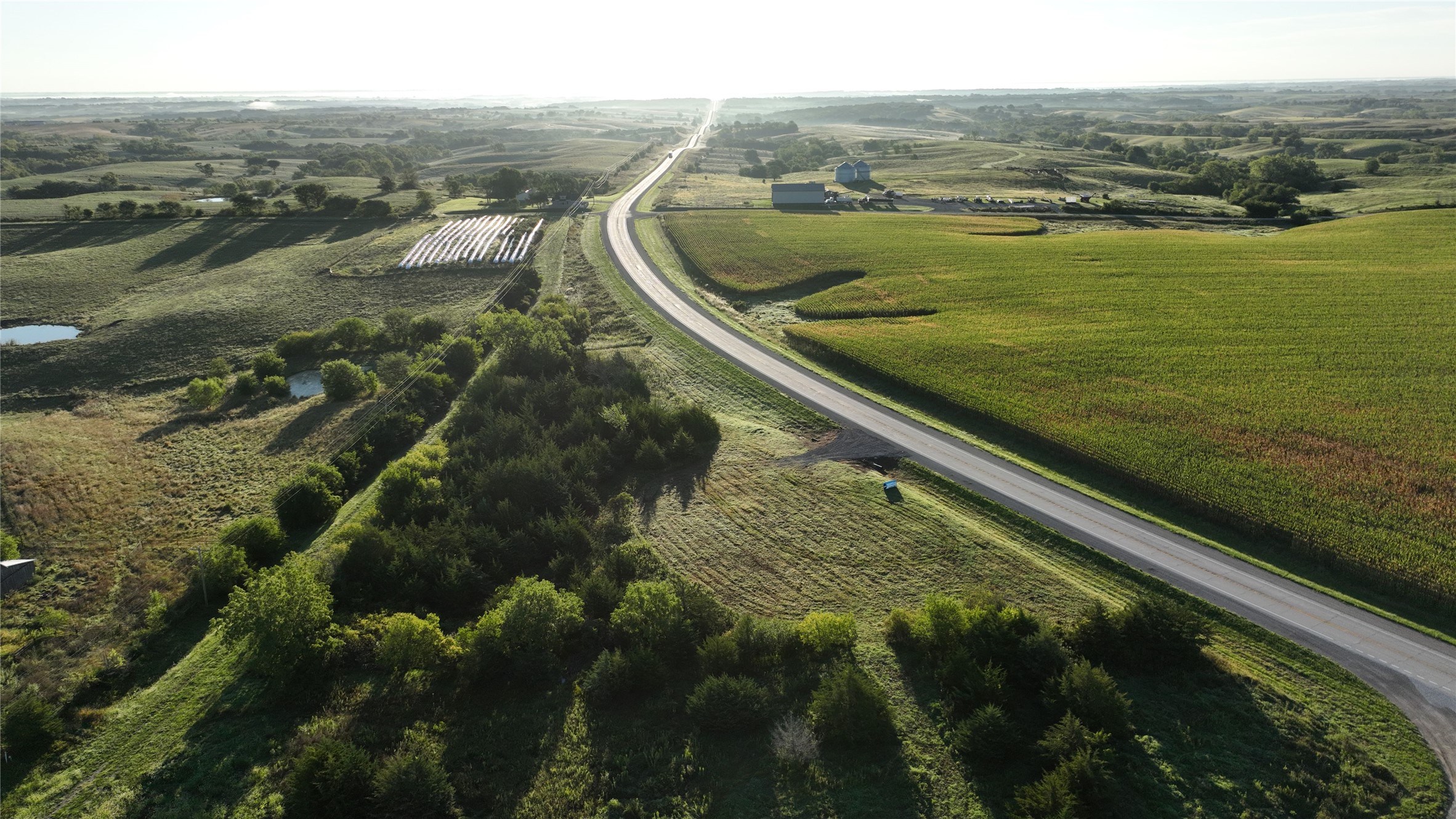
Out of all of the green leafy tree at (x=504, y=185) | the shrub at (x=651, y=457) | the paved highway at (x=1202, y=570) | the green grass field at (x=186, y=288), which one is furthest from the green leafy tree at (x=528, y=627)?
the green leafy tree at (x=504, y=185)

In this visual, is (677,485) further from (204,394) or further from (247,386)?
(204,394)

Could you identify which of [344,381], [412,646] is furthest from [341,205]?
[412,646]

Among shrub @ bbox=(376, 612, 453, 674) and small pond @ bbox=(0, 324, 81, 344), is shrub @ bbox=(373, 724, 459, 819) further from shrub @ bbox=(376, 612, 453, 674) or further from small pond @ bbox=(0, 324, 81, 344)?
small pond @ bbox=(0, 324, 81, 344)

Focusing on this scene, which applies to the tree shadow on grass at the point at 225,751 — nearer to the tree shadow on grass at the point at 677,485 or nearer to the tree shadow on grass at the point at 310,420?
the tree shadow on grass at the point at 677,485

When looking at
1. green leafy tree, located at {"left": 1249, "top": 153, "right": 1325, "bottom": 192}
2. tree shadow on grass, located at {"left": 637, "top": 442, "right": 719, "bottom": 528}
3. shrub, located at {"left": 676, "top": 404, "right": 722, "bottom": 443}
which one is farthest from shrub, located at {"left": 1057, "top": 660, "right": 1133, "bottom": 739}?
green leafy tree, located at {"left": 1249, "top": 153, "right": 1325, "bottom": 192}

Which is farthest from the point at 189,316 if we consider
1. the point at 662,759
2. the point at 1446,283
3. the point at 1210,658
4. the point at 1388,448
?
the point at 1446,283

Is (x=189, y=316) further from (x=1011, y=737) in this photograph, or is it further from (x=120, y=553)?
(x=1011, y=737)
